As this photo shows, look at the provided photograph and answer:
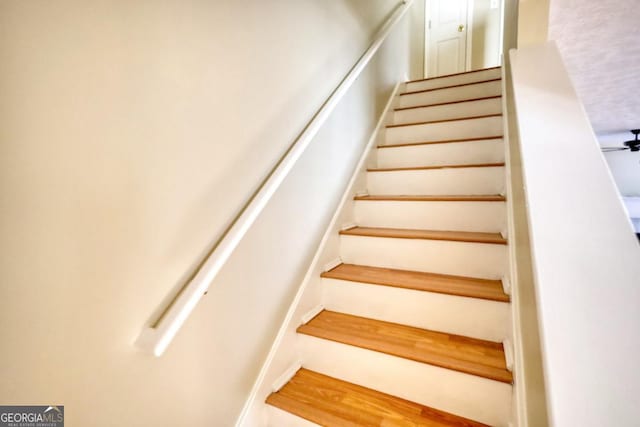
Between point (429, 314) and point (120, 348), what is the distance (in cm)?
115

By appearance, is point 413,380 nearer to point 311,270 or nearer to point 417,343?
point 417,343

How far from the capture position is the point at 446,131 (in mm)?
2281

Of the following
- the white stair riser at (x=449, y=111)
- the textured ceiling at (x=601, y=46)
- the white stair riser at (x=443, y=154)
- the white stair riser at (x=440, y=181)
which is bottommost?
the white stair riser at (x=440, y=181)

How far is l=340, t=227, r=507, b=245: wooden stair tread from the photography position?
1454mm

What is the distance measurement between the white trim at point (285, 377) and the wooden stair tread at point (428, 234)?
751 millimetres

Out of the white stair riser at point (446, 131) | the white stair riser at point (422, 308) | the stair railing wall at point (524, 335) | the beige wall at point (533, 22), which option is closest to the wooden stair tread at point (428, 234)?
the stair railing wall at point (524, 335)

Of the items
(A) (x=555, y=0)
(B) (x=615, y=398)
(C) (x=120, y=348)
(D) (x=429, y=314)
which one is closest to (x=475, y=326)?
(D) (x=429, y=314)

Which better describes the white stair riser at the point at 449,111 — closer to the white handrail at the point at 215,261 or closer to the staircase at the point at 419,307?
the staircase at the point at 419,307

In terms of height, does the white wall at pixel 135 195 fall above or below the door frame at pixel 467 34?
below

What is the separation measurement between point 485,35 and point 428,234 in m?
3.97

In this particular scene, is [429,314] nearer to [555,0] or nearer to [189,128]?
[189,128]

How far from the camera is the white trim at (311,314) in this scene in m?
1.44

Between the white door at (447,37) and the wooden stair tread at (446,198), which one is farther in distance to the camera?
the white door at (447,37)

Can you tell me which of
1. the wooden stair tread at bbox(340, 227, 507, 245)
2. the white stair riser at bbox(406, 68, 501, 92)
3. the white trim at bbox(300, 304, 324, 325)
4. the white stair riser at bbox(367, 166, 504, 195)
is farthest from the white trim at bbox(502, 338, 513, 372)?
the white stair riser at bbox(406, 68, 501, 92)
